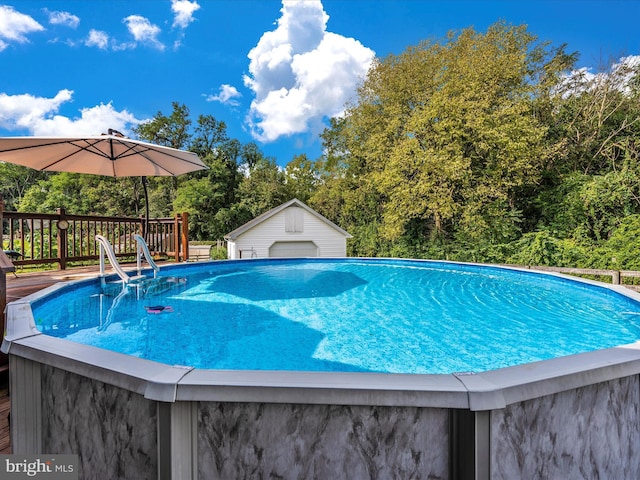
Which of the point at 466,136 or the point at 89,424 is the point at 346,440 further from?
the point at 466,136

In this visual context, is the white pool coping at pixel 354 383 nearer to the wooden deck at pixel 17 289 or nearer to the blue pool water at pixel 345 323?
the wooden deck at pixel 17 289

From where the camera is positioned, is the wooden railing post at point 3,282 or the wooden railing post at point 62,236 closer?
the wooden railing post at point 3,282

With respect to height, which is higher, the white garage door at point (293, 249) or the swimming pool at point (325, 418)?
the white garage door at point (293, 249)

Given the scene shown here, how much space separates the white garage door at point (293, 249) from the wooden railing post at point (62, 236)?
36.0 feet

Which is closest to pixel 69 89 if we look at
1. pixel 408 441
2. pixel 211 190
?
pixel 211 190

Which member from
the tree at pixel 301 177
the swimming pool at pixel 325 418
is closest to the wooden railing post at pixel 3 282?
the swimming pool at pixel 325 418

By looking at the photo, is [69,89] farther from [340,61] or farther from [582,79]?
[582,79]

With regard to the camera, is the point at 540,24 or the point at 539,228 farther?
the point at 540,24

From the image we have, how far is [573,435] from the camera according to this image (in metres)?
1.35

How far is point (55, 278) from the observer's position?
514cm

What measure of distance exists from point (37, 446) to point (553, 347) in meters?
3.91

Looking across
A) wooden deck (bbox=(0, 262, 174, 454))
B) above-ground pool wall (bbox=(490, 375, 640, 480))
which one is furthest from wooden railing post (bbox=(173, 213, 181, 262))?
above-ground pool wall (bbox=(490, 375, 640, 480))

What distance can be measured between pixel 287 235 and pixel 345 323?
43.5 feet

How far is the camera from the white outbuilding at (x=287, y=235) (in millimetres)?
16703
